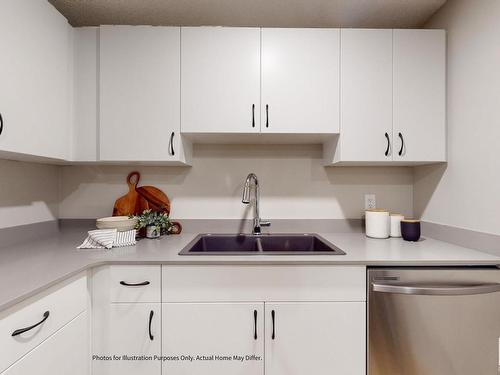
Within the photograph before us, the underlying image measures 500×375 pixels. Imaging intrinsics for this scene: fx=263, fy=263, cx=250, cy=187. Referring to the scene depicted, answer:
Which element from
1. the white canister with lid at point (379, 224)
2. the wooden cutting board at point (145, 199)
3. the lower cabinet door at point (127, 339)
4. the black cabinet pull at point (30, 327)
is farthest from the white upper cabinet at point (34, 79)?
the white canister with lid at point (379, 224)

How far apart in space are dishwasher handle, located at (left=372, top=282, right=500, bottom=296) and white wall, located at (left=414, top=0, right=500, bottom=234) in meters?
0.27

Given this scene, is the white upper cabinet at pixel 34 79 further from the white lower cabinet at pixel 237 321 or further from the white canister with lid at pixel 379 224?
the white canister with lid at pixel 379 224

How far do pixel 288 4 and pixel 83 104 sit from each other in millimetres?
1311

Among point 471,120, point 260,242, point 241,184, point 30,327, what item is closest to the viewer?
point 30,327

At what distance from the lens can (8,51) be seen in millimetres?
1060

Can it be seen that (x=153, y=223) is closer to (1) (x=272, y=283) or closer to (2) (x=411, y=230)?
(1) (x=272, y=283)

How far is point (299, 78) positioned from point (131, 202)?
4.26 feet

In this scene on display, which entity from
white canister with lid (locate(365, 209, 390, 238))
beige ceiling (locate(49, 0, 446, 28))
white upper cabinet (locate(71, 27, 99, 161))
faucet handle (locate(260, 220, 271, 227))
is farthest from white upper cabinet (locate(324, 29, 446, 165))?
white upper cabinet (locate(71, 27, 99, 161))

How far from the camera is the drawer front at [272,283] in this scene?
1188mm

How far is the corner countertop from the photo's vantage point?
956 mm

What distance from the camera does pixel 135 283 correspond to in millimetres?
1182

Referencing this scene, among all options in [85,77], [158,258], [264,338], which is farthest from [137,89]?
[264,338]

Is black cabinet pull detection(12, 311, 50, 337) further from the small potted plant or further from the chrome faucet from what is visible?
the chrome faucet

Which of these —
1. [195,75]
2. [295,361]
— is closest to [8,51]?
[195,75]
